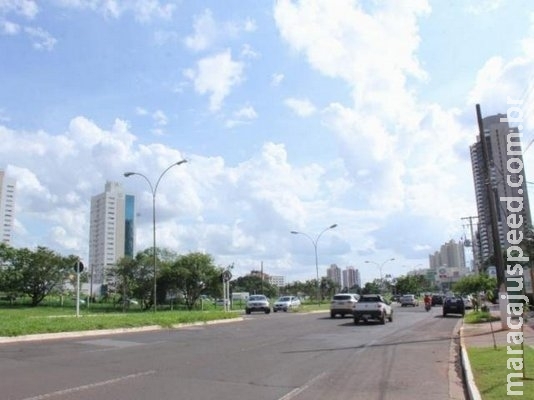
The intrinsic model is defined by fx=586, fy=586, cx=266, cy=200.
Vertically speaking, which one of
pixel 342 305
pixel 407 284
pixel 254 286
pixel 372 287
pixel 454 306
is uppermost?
pixel 254 286

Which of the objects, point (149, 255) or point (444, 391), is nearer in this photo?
point (444, 391)

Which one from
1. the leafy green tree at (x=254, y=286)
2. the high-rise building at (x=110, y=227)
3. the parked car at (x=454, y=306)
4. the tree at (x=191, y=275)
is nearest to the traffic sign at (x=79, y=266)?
the parked car at (x=454, y=306)

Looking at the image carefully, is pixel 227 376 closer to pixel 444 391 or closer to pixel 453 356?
pixel 444 391

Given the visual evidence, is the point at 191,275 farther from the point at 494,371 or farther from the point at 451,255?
the point at 451,255

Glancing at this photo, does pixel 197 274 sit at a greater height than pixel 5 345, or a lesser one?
greater

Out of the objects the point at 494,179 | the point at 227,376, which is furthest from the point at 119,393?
the point at 494,179

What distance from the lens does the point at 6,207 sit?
284 feet

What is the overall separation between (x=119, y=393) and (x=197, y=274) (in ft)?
174

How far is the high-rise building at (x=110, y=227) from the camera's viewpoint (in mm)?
74688

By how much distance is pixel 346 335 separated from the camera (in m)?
24.5

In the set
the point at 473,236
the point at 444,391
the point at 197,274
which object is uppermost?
the point at 473,236

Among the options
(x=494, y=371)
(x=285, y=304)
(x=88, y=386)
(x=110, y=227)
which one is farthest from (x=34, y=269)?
(x=494, y=371)

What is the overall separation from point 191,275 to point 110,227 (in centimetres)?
2564

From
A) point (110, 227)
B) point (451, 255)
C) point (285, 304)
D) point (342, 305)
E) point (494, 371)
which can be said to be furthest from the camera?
point (451, 255)
